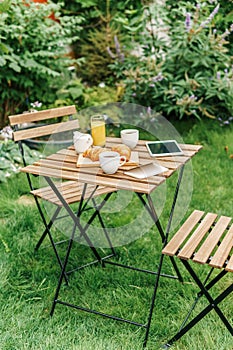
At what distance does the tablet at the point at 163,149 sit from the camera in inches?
116

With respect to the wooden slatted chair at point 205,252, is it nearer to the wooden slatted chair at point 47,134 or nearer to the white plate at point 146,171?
the white plate at point 146,171

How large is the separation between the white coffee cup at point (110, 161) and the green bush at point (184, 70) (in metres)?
2.84

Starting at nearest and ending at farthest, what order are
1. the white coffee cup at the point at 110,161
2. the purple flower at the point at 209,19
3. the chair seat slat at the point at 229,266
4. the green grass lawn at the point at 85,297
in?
the chair seat slat at the point at 229,266 → the white coffee cup at the point at 110,161 → the green grass lawn at the point at 85,297 → the purple flower at the point at 209,19

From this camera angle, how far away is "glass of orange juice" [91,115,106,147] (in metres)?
3.04

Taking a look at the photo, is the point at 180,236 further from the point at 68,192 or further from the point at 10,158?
the point at 10,158

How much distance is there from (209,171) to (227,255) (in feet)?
8.46

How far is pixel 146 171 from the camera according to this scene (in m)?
2.70

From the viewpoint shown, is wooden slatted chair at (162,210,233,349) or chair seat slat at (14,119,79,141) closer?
wooden slatted chair at (162,210,233,349)

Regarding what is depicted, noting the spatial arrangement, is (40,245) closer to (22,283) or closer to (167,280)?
(22,283)

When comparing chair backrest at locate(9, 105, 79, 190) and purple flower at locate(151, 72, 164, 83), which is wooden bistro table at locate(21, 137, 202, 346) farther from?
purple flower at locate(151, 72, 164, 83)

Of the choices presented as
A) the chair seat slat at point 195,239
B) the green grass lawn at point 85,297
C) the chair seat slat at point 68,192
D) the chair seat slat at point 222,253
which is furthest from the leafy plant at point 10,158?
the chair seat slat at point 222,253

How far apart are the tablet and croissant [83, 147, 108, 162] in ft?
0.98

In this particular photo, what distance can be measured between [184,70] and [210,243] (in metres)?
3.40

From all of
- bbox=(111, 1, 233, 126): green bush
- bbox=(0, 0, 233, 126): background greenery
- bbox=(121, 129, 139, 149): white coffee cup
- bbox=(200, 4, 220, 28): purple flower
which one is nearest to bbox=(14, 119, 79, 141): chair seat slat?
bbox=(121, 129, 139, 149): white coffee cup
